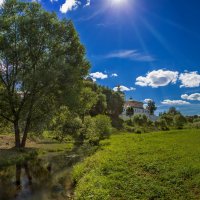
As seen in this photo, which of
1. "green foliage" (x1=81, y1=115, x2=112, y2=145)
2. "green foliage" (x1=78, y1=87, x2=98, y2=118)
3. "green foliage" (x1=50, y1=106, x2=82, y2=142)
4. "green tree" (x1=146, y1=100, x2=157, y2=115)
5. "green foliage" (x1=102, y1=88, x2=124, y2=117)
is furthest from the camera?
"green tree" (x1=146, y1=100, x2=157, y2=115)

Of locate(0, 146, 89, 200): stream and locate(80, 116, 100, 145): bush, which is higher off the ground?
locate(80, 116, 100, 145): bush

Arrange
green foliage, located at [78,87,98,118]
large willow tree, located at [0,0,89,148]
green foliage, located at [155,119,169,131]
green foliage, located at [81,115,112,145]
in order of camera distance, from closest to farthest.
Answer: large willow tree, located at [0,0,89,148] < green foliage, located at [78,87,98,118] < green foliage, located at [81,115,112,145] < green foliage, located at [155,119,169,131]

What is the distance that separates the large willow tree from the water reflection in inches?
383

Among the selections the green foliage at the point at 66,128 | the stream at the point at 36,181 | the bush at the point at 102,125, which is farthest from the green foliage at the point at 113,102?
the stream at the point at 36,181

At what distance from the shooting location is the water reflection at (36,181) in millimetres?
16297

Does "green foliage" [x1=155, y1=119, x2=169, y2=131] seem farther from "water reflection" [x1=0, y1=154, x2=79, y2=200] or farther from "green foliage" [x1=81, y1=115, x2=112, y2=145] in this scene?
"water reflection" [x1=0, y1=154, x2=79, y2=200]

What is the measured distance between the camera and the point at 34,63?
34781mm

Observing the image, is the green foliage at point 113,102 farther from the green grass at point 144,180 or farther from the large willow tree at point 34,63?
the green grass at point 144,180

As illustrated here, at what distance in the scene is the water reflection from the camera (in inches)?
642

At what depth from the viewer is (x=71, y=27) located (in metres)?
37.0

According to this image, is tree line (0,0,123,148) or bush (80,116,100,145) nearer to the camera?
tree line (0,0,123,148)

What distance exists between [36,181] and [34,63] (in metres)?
18.4

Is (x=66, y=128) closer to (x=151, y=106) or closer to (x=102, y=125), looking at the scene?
(x=102, y=125)

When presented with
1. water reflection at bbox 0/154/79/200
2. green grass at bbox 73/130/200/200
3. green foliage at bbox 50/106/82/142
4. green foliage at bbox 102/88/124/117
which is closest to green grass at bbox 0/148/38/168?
water reflection at bbox 0/154/79/200
